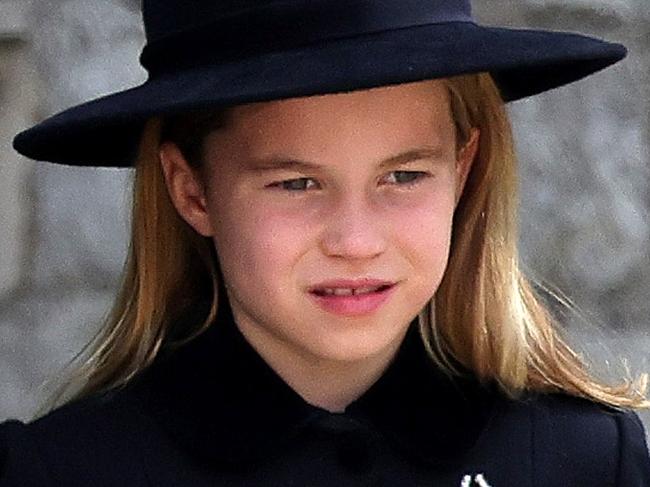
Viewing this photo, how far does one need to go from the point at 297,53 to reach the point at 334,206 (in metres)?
0.14

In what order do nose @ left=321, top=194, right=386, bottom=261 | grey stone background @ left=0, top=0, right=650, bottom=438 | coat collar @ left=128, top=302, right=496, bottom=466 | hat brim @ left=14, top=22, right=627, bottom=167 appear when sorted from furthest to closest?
1. grey stone background @ left=0, top=0, right=650, bottom=438
2. coat collar @ left=128, top=302, right=496, bottom=466
3. nose @ left=321, top=194, right=386, bottom=261
4. hat brim @ left=14, top=22, right=627, bottom=167

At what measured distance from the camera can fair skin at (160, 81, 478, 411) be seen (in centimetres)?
179

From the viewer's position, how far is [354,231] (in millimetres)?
1776

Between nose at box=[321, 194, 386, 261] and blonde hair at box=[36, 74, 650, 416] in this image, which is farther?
blonde hair at box=[36, 74, 650, 416]

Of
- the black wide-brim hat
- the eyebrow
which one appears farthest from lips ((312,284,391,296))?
the black wide-brim hat

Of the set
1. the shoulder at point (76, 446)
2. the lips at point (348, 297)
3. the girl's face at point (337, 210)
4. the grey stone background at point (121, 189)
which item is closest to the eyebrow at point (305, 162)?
the girl's face at point (337, 210)

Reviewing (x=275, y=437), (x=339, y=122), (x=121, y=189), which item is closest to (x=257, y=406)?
(x=275, y=437)

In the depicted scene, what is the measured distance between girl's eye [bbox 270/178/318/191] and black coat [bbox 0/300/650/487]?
177 mm

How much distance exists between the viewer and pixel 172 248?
200cm

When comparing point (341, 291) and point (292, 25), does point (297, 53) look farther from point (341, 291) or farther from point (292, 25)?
point (341, 291)

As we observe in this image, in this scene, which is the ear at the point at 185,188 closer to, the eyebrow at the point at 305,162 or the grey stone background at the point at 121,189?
the eyebrow at the point at 305,162

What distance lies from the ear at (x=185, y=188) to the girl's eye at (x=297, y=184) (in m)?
0.12

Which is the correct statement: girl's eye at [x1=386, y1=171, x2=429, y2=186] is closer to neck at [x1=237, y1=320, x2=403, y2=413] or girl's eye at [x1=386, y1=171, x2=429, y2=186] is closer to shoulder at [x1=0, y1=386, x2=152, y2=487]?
neck at [x1=237, y1=320, x2=403, y2=413]

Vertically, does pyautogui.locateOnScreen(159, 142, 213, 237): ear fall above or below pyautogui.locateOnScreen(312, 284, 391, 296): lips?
above
